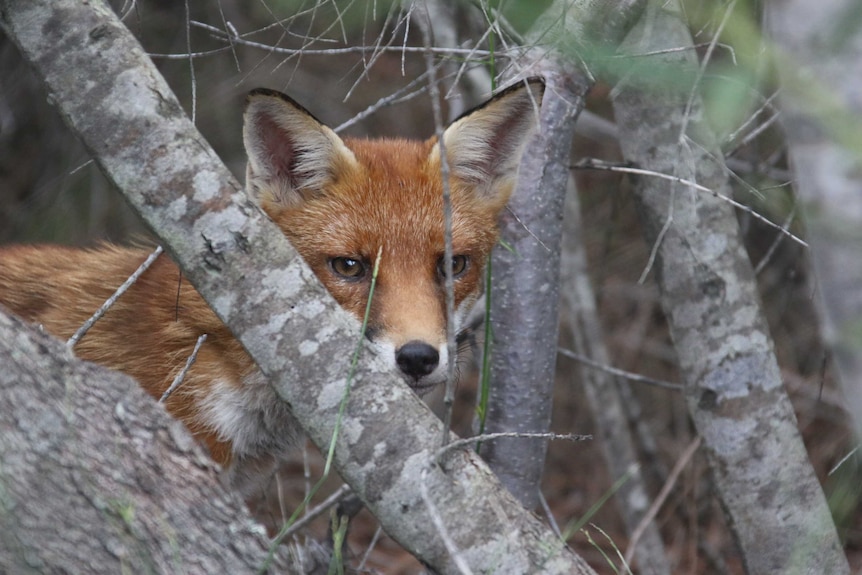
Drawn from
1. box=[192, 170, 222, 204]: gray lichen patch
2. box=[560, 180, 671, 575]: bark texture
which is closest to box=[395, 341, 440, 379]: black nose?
box=[192, 170, 222, 204]: gray lichen patch

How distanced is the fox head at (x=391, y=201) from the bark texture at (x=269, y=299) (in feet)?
2.66

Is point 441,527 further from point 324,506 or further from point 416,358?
point 324,506

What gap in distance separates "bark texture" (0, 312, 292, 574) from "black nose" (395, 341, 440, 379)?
2.88 ft

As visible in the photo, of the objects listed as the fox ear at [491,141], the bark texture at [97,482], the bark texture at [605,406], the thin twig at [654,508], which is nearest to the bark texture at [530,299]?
the fox ear at [491,141]

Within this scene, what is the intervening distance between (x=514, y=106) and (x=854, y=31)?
2349 mm

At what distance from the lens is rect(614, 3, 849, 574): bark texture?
370 centimetres

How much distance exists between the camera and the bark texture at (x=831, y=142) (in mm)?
1412

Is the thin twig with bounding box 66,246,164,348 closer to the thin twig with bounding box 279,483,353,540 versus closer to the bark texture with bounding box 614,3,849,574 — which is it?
the thin twig with bounding box 279,483,353,540

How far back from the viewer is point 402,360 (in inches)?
126

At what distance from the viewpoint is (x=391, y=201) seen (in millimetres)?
3775

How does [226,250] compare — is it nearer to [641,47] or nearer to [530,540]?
[530,540]

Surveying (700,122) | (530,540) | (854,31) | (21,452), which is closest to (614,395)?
(700,122)

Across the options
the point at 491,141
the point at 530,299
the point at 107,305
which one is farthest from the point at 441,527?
the point at 491,141

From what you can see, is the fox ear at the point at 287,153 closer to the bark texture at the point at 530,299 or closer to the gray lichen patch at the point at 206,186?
the bark texture at the point at 530,299
